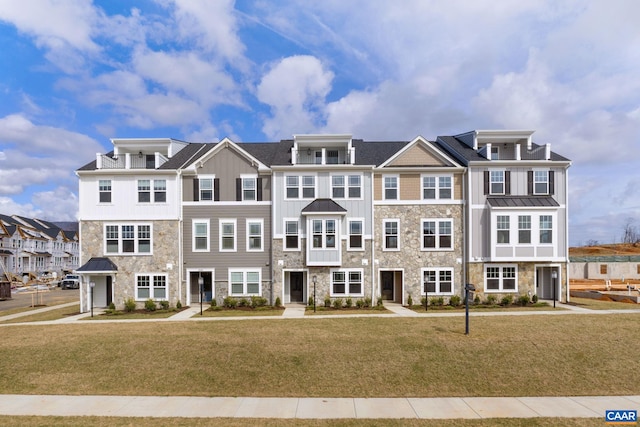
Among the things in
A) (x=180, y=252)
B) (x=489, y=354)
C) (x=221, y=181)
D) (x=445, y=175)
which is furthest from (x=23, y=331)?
(x=445, y=175)

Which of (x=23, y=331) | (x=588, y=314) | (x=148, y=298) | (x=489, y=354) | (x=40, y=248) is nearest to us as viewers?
(x=489, y=354)

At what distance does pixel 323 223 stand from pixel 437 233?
306 inches

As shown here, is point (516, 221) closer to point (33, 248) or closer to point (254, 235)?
point (254, 235)

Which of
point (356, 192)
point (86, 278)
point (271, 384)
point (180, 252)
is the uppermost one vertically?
point (356, 192)

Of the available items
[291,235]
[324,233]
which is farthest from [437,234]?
[291,235]

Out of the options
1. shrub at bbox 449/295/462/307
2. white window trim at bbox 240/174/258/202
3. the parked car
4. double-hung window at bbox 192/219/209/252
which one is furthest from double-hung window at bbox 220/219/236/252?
the parked car

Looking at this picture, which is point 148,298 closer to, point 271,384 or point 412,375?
point 271,384

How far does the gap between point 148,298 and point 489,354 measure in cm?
2013

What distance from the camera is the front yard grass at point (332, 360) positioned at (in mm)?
11294

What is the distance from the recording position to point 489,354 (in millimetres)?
13234

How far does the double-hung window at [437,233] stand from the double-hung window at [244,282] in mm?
11401

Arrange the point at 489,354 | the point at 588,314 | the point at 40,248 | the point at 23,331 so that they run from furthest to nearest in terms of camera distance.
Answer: the point at 40,248, the point at 588,314, the point at 23,331, the point at 489,354

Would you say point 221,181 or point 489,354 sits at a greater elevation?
point 221,181

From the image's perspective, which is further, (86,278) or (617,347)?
(86,278)
